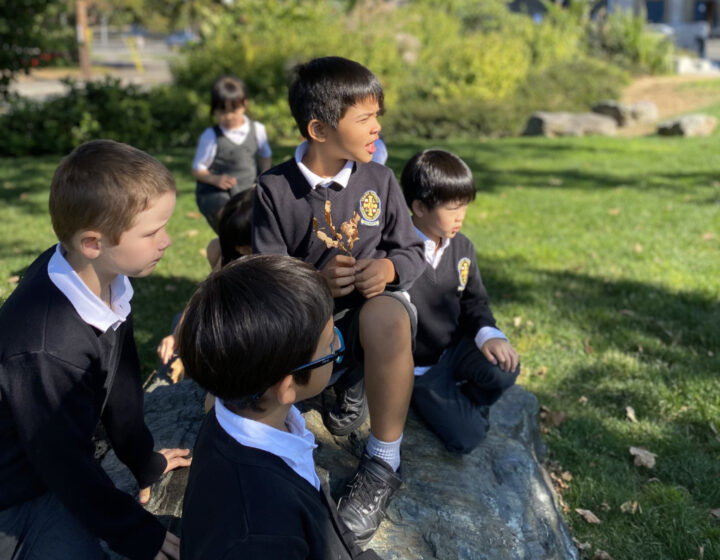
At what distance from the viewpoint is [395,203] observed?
2809mm

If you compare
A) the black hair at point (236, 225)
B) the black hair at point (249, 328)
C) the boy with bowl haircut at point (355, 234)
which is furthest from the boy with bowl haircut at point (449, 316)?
the black hair at point (249, 328)

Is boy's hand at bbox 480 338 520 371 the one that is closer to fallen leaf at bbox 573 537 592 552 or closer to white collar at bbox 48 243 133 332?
fallen leaf at bbox 573 537 592 552

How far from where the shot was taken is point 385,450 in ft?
8.25

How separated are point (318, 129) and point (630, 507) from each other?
7.04 feet

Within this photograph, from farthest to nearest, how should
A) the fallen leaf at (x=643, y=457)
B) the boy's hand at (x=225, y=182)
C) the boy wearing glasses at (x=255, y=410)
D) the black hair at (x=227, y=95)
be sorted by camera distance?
1. the black hair at (x=227, y=95)
2. the boy's hand at (x=225, y=182)
3. the fallen leaf at (x=643, y=457)
4. the boy wearing glasses at (x=255, y=410)

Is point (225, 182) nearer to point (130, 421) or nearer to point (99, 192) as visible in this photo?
point (130, 421)

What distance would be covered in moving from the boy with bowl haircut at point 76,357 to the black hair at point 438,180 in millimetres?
1290

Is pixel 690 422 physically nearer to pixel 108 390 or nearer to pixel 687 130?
pixel 108 390

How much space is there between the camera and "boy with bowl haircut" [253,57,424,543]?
98.1 inches

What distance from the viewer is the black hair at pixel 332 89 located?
8.75ft

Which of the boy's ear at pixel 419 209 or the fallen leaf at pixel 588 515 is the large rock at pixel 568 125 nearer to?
the boy's ear at pixel 419 209

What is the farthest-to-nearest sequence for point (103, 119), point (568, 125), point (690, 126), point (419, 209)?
1. point (568, 125)
2. point (690, 126)
3. point (103, 119)
4. point (419, 209)

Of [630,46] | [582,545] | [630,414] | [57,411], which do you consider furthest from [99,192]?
[630,46]

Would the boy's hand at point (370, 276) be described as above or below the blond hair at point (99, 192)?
below
